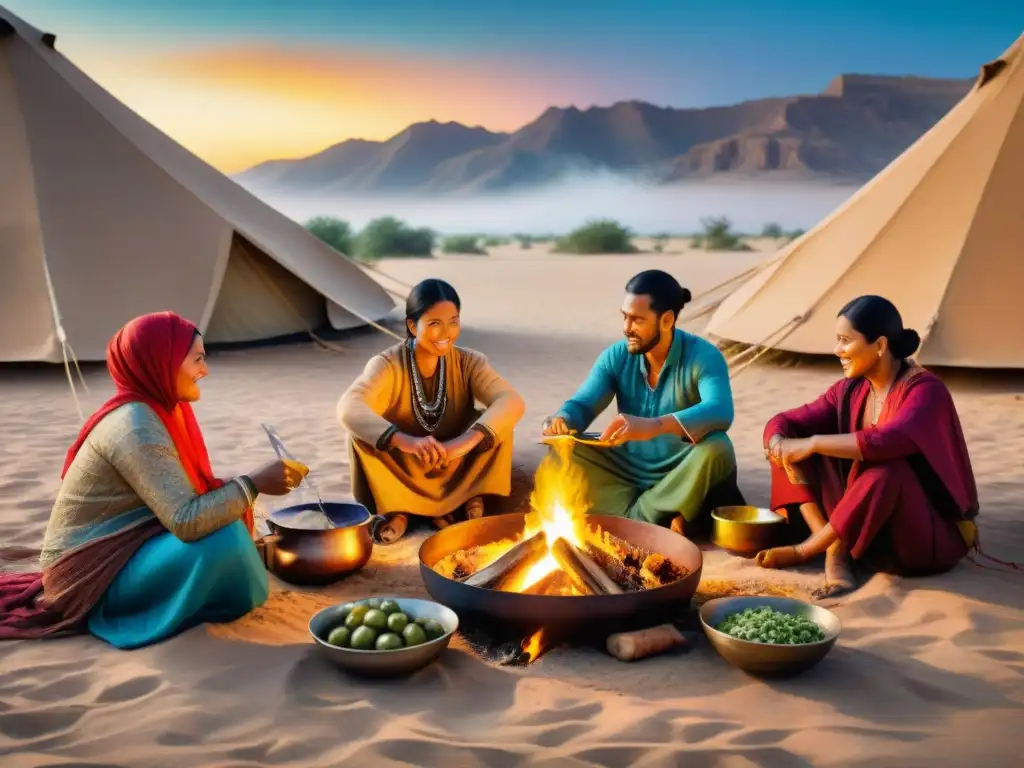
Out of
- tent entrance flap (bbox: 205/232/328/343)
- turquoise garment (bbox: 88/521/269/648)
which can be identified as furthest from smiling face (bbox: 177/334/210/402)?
tent entrance flap (bbox: 205/232/328/343)

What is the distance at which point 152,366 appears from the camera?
2.83 m

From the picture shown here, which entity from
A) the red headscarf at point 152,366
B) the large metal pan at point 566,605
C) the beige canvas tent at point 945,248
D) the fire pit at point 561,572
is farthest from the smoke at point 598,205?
the red headscarf at point 152,366

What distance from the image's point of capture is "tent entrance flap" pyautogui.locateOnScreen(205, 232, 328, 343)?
8.52m

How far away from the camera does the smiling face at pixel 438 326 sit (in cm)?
378

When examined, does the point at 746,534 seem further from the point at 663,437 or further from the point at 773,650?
the point at 773,650

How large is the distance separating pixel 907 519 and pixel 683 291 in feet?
3.60

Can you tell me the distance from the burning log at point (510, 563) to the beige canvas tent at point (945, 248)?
175 inches

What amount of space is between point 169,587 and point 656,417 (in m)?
1.84

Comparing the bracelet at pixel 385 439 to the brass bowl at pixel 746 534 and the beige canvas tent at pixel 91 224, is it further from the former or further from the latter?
the beige canvas tent at pixel 91 224

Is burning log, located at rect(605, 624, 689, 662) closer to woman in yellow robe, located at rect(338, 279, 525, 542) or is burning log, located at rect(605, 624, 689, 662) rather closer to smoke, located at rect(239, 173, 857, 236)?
woman in yellow robe, located at rect(338, 279, 525, 542)

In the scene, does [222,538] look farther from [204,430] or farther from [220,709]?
[204,430]

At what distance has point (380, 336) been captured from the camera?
9695 millimetres

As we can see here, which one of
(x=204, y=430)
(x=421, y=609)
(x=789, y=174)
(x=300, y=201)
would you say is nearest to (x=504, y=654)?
(x=421, y=609)

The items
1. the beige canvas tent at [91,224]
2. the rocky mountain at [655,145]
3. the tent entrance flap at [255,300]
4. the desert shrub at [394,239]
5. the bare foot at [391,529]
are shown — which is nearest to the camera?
the bare foot at [391,529]
